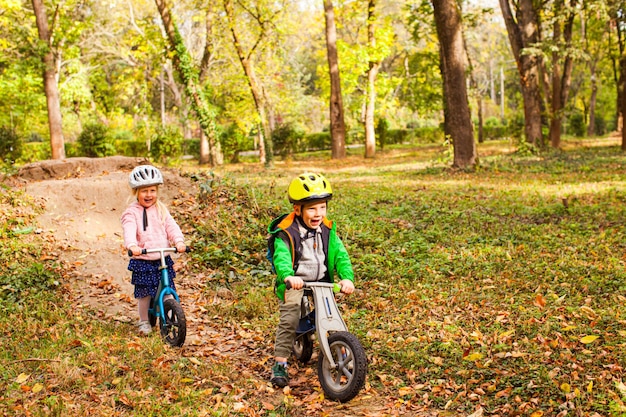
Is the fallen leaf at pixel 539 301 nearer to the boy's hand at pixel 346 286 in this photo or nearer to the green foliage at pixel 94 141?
the boy's hand at pixel 346 286

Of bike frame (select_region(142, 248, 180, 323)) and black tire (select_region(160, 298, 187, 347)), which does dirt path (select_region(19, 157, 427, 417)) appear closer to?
black tire (select_region(160, 298, 187, 347))

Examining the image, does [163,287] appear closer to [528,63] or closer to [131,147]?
[528,63]

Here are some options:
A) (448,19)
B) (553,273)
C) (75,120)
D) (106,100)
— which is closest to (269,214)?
(553,273)

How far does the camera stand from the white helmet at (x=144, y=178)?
569 cm

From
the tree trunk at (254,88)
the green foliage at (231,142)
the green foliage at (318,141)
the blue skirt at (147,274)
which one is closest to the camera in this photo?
the blue skirt at (147,274)

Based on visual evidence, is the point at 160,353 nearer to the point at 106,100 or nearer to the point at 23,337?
Result: the point at 23,337

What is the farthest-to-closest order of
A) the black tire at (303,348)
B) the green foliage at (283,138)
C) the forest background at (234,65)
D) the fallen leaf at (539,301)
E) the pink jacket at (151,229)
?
the green foliage at (283,138)
the forest background at (234,65)
the fallen leaf at (539,301)
the pink jacket at (151,229)
the black tire at (303,348)

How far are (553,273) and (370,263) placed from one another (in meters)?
2.39

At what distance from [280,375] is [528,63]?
65.6ft

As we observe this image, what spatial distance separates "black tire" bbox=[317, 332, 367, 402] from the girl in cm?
197

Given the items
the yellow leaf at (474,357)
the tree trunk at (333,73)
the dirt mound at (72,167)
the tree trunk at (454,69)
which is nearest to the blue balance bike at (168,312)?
the yellow leaf at (474,357)

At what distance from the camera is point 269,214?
396 inches

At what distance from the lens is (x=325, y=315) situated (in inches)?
181

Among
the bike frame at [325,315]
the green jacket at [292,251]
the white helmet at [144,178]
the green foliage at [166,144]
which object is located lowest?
the bike frame at [325,315]
